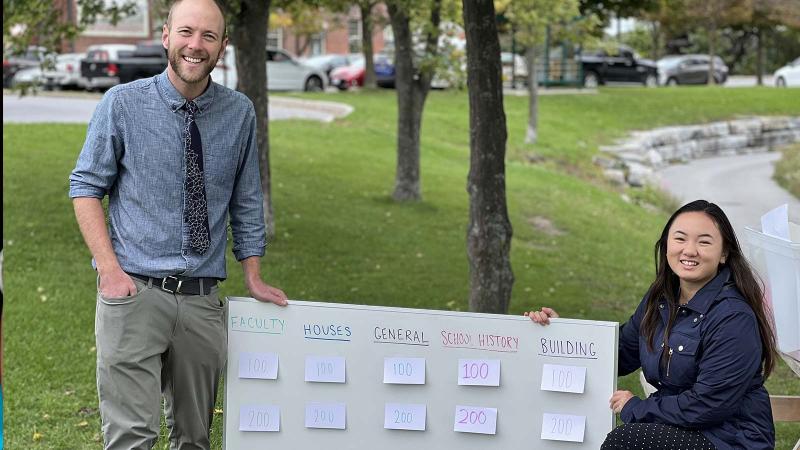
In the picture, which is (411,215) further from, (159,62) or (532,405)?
(159,62)

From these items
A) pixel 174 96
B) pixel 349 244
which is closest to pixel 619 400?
pixel 174 96

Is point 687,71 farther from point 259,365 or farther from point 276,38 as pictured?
point 259,365

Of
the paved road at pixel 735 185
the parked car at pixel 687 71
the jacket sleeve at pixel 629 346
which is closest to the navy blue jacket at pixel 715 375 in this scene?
the jacket sleeve at pixel 629 346

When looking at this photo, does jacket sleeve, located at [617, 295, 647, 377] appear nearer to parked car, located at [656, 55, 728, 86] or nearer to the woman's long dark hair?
the woman's long dark hair

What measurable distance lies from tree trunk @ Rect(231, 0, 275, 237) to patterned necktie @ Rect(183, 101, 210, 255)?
7.24m

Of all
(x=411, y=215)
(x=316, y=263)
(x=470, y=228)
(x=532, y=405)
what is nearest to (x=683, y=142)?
(x=411, y=215)

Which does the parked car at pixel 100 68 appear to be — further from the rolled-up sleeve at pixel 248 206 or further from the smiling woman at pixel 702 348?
the smiling woman at pixel 702 348

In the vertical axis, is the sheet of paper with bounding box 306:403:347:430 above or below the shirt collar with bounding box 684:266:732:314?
below

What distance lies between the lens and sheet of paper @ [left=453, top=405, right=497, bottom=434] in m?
4.64

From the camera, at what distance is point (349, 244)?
41.3 feet

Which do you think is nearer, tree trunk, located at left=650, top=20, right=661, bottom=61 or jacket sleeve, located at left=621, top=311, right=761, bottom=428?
jacket sleeve, located at left=621, top=311, right=761, bottom=428

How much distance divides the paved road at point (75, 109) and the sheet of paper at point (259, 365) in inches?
666

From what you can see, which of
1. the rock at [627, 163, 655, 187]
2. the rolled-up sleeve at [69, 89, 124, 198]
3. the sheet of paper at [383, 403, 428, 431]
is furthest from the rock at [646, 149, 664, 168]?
the rolled-up sleeve at [69, 89, 124, 198]

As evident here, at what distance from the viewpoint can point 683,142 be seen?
29359mm
